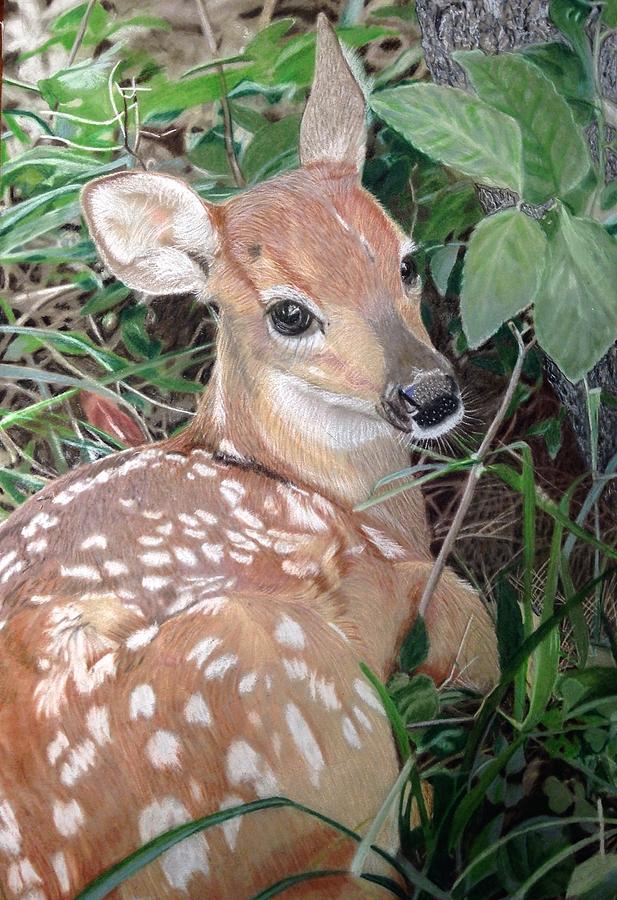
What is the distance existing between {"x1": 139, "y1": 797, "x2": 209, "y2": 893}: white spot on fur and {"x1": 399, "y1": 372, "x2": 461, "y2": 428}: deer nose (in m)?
0.60

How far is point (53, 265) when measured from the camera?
1.39 metres

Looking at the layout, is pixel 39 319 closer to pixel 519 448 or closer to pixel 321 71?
pixel 321 71

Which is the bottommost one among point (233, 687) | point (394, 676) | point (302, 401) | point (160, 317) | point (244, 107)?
point (394, 676)

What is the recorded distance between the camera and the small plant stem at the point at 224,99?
1.37 m

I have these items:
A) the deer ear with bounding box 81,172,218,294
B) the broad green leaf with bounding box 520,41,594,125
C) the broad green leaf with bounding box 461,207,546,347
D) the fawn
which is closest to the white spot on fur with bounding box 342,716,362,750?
the fawn

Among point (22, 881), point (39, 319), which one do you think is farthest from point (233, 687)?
point (39, 319)

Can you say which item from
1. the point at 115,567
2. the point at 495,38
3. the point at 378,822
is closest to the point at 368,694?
the point at 378,822

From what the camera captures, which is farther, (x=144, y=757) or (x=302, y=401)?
(x=302, y=401)

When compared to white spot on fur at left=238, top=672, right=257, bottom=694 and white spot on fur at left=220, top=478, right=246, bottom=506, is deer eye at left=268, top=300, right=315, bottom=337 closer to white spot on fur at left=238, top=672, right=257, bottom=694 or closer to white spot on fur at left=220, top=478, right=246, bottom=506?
white spot on fur at left=220, top=478, right=246, bottom=506

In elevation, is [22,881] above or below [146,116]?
below

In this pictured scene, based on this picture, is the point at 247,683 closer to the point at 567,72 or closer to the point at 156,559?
the point at 156,559

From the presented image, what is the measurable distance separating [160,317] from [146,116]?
0.98ft

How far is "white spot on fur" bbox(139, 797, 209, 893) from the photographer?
46.5 inches

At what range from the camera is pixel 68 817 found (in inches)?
47.1
